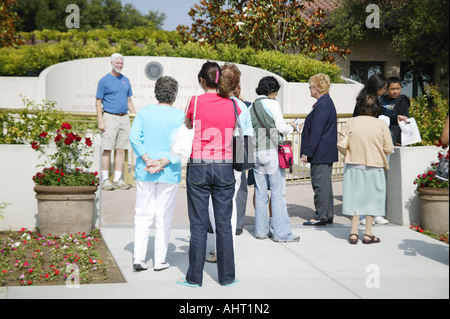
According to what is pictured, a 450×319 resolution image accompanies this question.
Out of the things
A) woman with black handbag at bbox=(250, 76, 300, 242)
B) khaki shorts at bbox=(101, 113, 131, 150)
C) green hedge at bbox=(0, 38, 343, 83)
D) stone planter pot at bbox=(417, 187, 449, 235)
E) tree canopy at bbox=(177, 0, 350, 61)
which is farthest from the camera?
tree canopy at bbox=(177, 0, 350, 61)

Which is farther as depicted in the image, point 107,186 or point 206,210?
point 107,186

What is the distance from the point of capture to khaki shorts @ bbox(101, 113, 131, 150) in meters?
10.0

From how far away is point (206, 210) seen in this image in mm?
5133

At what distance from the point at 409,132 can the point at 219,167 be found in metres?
3.71

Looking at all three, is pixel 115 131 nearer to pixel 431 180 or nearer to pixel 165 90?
pixel 165 90

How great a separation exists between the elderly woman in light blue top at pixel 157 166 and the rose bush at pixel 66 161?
64.1 inches

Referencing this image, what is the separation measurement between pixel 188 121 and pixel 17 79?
12948 mm

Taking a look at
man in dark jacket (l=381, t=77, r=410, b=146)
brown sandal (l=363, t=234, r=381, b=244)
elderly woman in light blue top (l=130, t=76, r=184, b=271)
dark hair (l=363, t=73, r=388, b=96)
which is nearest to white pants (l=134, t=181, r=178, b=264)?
elderly woman in light blue top (l=130, t=76, r=184, b=271)

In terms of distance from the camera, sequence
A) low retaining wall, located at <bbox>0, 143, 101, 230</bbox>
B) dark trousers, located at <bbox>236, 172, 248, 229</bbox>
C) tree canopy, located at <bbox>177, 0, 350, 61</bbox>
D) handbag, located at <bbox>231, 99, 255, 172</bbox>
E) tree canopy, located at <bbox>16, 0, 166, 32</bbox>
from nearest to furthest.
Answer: handbag, located at <bbox>231, 99, 255, 172</bbox>
dark trousers, located at <bbox>236, 172, 248, 229</bbox>
low retaining wall, located at <bbox>0, 143, 101, 230</bbox>
tree canopy, located at <bbox>177, 0, 350, 61</bbox>
tree canopy, located at <bbox>16, 0, 166, 32</bbox>

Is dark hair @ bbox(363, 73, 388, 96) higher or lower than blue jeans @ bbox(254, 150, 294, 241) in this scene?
higher

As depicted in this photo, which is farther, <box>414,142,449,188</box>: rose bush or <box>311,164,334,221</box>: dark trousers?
<box>311,164,334,221</box>: dark trousers

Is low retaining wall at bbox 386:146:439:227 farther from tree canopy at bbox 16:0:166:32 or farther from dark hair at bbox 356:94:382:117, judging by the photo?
tree canopy at bbox 16:0:166:32

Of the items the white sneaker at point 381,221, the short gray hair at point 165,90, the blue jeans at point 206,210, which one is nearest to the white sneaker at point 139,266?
the blue jeans at point 206,210

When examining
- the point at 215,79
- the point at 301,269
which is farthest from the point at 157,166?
the point at 301,269
